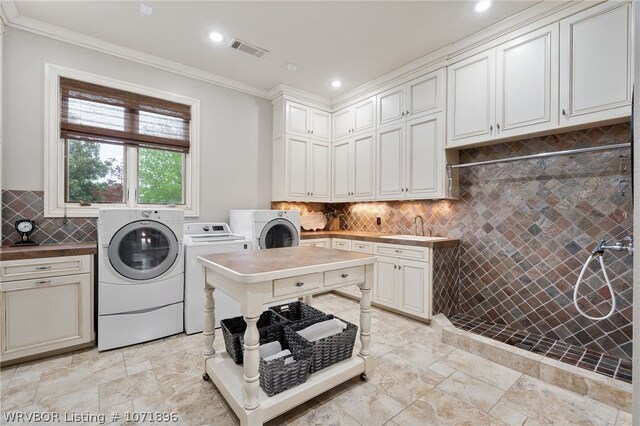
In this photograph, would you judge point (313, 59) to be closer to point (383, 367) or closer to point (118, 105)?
point (118, 105)

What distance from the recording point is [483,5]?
7.86 ft

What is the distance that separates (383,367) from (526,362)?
105 centimetres

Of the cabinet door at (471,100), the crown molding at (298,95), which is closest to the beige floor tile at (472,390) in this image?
the cabinet door at (471,100)

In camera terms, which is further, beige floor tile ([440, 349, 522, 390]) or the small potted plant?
the small potted plant

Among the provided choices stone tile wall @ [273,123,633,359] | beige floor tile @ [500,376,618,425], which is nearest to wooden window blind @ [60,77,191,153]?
stone tile wall @ [273,123,633,359]

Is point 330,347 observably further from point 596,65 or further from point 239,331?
point 596,65

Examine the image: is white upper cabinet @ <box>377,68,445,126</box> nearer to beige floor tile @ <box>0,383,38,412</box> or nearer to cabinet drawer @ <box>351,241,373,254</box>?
cabinet drawer @ <box>351,241,373,254</box>

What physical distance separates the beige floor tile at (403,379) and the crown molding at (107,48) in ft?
11.9

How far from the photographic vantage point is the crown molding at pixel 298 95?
157 inches

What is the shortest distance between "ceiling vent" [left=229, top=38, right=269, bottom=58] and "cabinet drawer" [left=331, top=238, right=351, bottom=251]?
8.01 ft

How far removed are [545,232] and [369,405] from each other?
2181 mm

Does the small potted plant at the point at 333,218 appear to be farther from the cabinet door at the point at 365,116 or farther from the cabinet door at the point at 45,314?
the cabinet door at the point at 45,314

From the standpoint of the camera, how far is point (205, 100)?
364 centimetres

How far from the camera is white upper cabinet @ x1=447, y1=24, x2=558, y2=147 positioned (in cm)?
240
